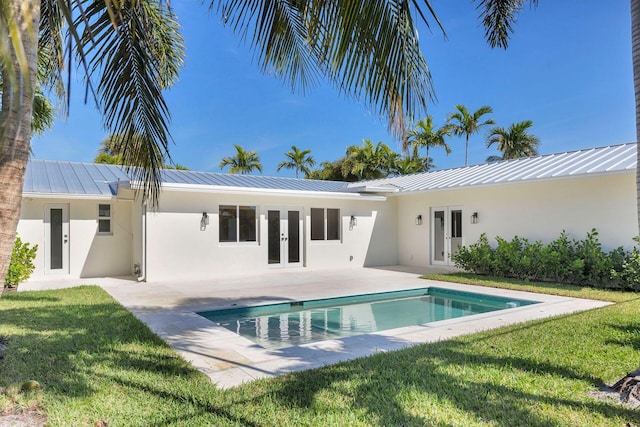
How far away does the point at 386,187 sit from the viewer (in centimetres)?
1848

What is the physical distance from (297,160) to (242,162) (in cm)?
495

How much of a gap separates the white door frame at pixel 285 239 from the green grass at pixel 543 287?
17.0 feet

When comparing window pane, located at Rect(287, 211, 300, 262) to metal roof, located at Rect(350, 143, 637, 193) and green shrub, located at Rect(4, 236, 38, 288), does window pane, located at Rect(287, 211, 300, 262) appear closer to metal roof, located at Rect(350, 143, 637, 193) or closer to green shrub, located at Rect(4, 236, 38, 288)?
metal roof, located at Rect(350, 143, 637, 193)

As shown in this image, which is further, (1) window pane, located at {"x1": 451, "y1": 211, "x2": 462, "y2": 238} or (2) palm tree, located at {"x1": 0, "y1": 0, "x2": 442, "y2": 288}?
(1) window pane, located at {"x1": 451, "y1": 211, "x2": 462, "y2": 238}

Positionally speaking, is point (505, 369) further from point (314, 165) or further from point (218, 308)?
point (314, 165)

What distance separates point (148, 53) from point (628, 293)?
1199 centimetres

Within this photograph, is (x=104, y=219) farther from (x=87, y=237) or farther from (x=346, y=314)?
(x=346, y=314)

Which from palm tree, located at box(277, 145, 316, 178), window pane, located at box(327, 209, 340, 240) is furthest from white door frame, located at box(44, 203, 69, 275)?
palm tree, located at box(277, 145, 316, 178)

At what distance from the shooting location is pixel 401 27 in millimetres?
2928

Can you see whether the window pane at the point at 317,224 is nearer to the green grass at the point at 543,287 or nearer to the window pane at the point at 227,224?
the window pane at the point at 227,224

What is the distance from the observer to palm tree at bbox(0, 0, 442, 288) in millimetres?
2539

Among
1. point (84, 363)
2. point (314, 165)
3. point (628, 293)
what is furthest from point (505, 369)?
point (314, 165)

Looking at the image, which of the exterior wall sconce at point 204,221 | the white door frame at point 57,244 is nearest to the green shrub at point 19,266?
the white door frame at point 57,244

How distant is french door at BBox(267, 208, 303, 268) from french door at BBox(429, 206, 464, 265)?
5646 millimetres
